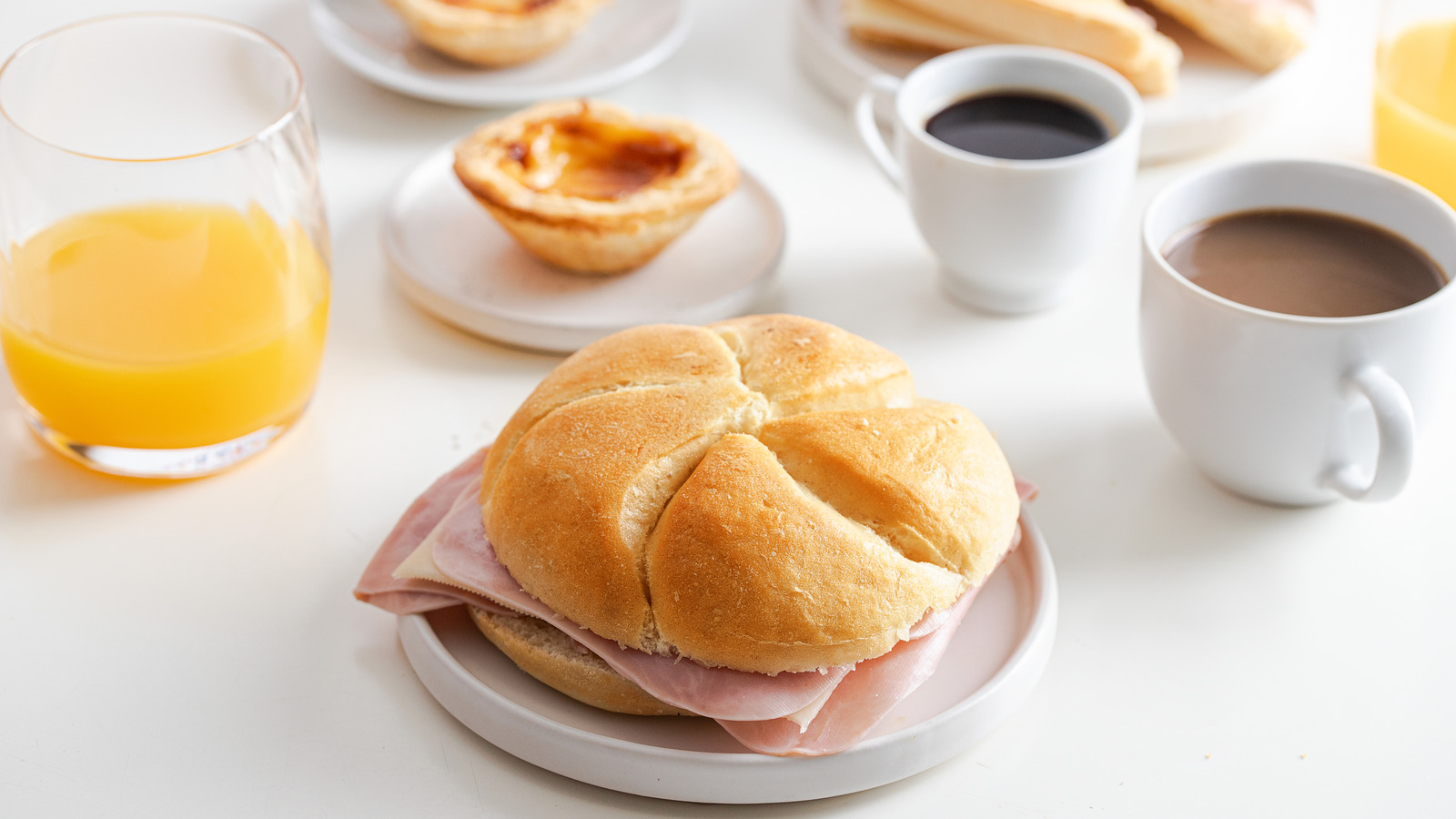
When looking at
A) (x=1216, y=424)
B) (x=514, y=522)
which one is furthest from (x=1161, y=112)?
(x=514, y=522)

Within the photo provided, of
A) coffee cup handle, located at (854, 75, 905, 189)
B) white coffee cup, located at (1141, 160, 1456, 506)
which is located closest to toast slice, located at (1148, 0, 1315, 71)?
coffee cup handle, located at (854, 75, 905, 189)

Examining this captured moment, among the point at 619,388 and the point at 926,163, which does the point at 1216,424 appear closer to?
the point at 926,163

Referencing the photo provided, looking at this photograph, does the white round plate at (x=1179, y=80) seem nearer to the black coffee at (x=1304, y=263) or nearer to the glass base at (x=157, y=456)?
the black coffee at (x=1304, y=263)

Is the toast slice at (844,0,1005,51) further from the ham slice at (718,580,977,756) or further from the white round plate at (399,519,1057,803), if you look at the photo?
the ham slice at (718,580,977,756)

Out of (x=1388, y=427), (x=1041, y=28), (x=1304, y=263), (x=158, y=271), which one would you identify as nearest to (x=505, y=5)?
(x=1041, y=28)

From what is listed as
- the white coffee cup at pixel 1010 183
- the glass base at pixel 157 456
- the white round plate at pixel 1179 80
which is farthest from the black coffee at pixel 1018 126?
the glass base at pixel 157 456

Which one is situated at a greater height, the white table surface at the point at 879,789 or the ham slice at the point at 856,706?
the ham slice at the point at 856,706
